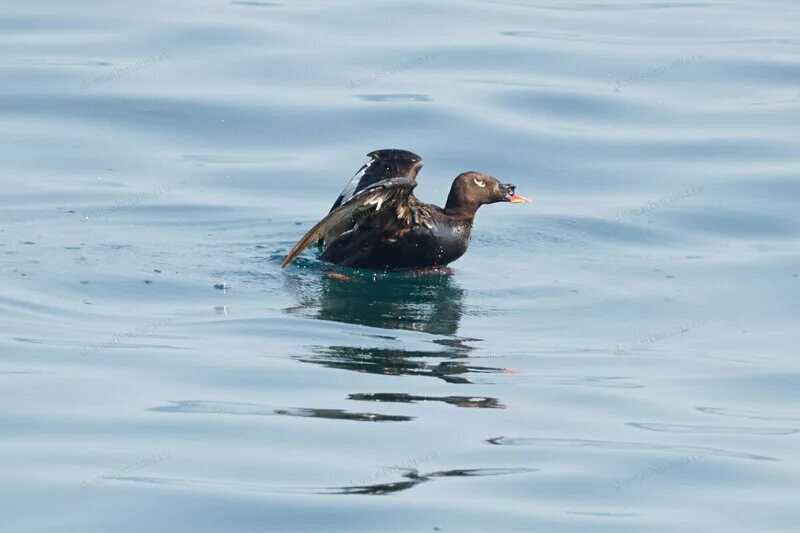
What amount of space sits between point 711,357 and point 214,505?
4148 mm

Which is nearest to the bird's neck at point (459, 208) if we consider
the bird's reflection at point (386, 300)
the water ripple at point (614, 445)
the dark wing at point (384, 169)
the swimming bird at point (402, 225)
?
the swimming bird at point (402, 225)

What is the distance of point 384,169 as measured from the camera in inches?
485

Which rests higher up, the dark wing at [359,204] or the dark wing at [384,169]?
the dark wing at [384,169]

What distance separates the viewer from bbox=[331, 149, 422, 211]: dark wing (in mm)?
12188

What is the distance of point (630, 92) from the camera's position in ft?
57.8

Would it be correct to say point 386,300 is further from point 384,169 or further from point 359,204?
point 384,169

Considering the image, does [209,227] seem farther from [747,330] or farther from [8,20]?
[8,20]

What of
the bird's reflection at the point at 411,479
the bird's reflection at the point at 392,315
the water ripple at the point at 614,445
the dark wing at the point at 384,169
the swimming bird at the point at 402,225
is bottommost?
the bird's reflection at the point at 411,479

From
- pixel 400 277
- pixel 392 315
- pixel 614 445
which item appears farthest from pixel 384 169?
pixel 614 445

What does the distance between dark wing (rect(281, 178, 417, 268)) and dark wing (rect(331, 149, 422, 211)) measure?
0.56m

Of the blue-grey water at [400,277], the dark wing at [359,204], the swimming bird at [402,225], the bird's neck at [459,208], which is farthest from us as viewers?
the bird's neck at [459,208]

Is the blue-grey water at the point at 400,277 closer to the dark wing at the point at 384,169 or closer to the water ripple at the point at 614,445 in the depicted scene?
the water ripple at the point at 614,445

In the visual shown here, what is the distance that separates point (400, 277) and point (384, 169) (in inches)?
33.4

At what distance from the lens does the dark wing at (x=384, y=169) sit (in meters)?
12.2
